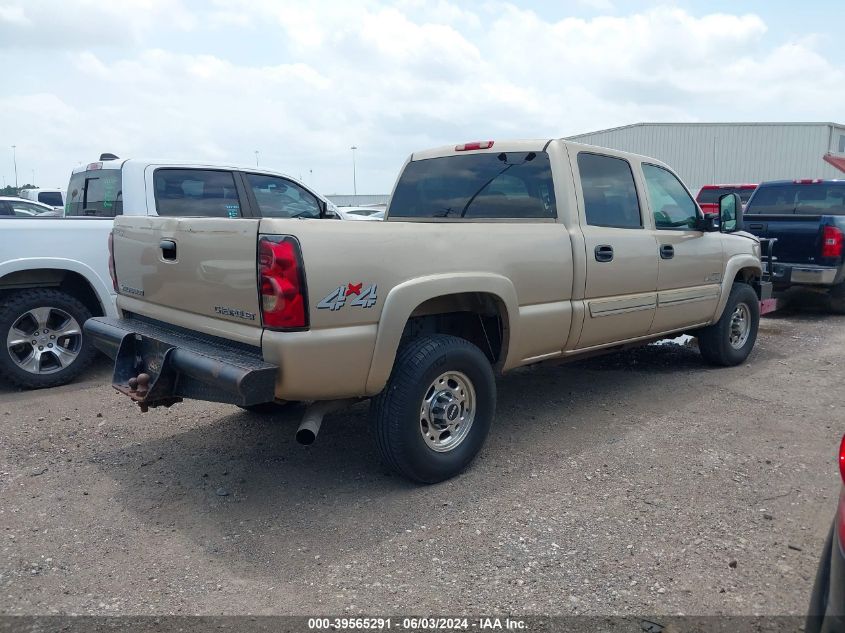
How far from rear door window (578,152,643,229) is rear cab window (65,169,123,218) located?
3.96 m

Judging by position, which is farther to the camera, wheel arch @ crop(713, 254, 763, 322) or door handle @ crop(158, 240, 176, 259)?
wheel arch @ crop(713, 254, 763, 322)

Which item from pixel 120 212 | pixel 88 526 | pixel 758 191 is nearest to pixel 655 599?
pixel 88 526

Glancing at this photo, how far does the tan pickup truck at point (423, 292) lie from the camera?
3.20m

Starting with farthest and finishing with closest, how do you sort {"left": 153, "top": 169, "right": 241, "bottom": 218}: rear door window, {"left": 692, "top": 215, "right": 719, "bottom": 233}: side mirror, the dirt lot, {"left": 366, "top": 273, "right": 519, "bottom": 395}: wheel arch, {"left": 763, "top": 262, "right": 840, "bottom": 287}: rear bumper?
{"left": 763, "top": 262, "right": 840, "bottom": 287}: rear bumper, {"left": 153, "top": 169, "right": 241, "bottom": 218}: rear door window, {"left": 692, "top": 215, "right": 719, "bottom": 233}: side mirror, {"left": 366, "top": 273, "right": 519, "bottom": 395}: wheel arch, the dirt lot

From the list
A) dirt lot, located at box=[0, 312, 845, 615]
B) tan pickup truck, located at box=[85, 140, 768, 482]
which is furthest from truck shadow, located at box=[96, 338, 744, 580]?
tan pickup truck, located at box=[85, 140, 768, 482]

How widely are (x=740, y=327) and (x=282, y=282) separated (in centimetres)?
498

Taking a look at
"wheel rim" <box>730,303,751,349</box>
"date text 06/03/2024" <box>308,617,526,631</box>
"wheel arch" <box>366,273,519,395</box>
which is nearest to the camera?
"date text 06/03/2024" <box>308,617,526,631</box>

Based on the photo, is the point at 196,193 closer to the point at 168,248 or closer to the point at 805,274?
the point at 168,248

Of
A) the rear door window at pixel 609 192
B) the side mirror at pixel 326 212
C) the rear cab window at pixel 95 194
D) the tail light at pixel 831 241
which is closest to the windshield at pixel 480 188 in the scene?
the rear door window at pixel 609 192

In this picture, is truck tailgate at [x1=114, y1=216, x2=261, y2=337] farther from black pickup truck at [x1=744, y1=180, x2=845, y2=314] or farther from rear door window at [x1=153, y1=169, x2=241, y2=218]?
black pickup truck at [x1=744, y1=180, x2=845, y2=314]

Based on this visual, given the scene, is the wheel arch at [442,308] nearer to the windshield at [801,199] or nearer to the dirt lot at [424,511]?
the dirt lot at [424,511]

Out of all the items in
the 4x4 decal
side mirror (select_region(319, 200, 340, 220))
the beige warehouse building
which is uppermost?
the beige warehouse building

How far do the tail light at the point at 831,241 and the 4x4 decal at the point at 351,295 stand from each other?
7.63 metres

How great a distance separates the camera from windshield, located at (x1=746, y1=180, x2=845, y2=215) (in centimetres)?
1003
